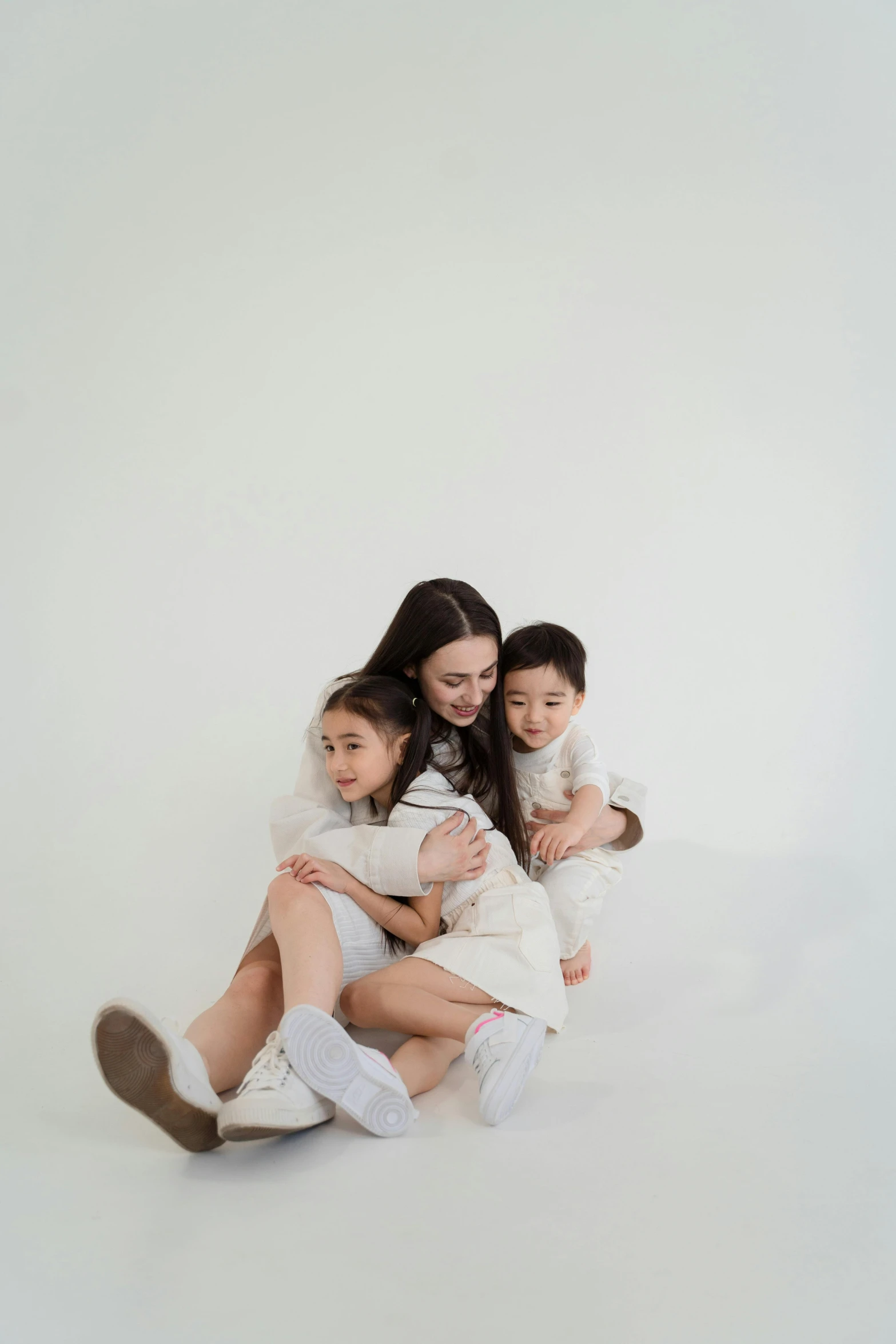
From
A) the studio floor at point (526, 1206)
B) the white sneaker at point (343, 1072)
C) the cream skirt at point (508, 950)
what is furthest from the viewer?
the cream skirt at point (508, 950)

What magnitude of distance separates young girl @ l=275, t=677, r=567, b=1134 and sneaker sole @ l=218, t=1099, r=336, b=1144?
0.05 metres

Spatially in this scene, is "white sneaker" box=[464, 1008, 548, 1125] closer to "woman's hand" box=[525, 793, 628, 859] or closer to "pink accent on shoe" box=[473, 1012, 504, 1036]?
"pink accent on shoe" box=[473, 1012, 504, 1036]

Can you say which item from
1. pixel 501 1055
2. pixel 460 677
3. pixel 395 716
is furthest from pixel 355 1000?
pixel 460 677

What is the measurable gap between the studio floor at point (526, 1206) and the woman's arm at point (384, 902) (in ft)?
0.88

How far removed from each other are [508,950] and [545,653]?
2.19 ft

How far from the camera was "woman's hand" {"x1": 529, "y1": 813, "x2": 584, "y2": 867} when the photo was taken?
7.09 ft

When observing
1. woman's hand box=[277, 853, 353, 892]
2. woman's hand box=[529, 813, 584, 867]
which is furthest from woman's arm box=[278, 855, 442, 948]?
woman's hand box=[529, 813, 584, 867]

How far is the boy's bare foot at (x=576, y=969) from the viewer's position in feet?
7.33

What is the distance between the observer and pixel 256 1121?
1.43 m

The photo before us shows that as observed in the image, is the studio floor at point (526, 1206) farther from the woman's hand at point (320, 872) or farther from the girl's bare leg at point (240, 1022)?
the woman's hand at point (320, 872)

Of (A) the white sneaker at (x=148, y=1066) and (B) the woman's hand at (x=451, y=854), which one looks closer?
Result: (A) the white sneaker at (x=148, y=1066)

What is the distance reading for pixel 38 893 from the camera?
2.57 m

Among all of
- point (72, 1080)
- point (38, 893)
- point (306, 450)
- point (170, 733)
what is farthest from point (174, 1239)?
point (306, 450)

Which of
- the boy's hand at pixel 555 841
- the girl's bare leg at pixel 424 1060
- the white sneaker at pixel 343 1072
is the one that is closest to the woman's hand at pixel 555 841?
the boy's hand at pixel 555 841
